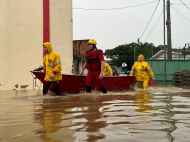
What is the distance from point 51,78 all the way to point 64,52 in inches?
267

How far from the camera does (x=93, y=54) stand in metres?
8.98

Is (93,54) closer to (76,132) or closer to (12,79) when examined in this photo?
(76,132)

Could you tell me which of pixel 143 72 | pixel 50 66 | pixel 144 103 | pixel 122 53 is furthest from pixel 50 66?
pixel 122 53

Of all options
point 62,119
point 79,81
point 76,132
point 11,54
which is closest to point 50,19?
point 11,54

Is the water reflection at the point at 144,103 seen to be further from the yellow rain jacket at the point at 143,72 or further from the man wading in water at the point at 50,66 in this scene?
the yellow rain jacket at the point at 143,72

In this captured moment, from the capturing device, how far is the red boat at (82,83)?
1016 centimetres

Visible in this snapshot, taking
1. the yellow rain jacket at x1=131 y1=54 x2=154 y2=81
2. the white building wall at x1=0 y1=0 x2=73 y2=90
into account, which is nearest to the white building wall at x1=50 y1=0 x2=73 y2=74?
the white building wall at x1=0 y1=0 x2=73 y2=90

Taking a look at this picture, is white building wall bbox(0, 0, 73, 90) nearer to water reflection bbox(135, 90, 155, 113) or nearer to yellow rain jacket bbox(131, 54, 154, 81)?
yellow rain jacket bbox(131, 54, 154, 81)

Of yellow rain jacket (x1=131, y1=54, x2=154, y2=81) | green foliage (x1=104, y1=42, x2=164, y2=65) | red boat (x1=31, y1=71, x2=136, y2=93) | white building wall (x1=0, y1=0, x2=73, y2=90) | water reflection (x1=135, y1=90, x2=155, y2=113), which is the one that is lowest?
water reflection (x1=135, y1=90, x2=155, y2=113)

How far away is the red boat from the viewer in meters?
10.2

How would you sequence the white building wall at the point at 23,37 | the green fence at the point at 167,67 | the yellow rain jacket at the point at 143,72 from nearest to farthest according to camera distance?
the yellow rain jacket at the point at 143,72 < the white building wall at the point at 23,37 < the green fence at the point at 167,67

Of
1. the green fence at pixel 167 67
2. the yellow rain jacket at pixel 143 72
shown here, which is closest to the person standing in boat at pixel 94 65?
the yellow rain jacket at pixel 143 72

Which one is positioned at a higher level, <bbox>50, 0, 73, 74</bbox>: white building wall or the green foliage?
the green foliage

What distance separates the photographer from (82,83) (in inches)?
419
